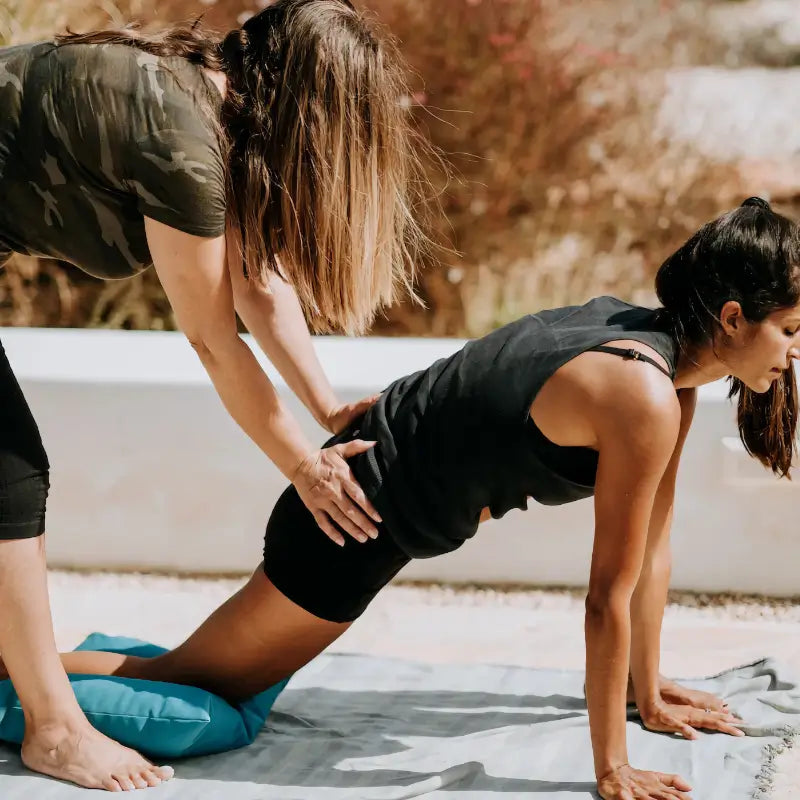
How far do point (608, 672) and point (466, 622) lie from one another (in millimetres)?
1270

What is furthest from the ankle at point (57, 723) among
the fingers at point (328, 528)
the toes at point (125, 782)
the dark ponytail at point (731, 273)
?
the dark ponytail at point (731, 273)

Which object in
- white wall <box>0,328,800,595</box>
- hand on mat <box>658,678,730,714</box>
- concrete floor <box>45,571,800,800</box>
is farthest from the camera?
white wall <box>0,328,800,595</box>

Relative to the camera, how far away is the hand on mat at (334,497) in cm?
202

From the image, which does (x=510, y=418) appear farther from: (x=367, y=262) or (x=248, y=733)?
(x=248, y=733)

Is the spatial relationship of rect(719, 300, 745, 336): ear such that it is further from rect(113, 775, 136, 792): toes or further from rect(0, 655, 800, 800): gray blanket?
rect(113, 775, 136, 792): toes

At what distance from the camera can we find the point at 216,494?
338 cm

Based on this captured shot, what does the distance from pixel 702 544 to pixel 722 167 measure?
5.83 ft

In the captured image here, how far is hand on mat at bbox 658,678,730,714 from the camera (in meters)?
2.42

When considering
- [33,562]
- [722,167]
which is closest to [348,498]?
[33,562]

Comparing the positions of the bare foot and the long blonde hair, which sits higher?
the long blonde hair

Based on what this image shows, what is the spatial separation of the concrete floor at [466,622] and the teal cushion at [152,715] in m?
0.78

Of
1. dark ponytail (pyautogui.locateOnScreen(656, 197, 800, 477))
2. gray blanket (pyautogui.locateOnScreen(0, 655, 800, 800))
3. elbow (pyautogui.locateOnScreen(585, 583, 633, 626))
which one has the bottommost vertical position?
gray blanket (pyautogui.locateOnScreen(0, 655, 800, 800))

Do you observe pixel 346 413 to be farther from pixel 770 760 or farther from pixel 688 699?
pixel 770 760

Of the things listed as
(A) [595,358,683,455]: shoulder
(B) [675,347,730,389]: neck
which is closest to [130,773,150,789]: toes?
(A) [595,358,683,455]: shoulder
